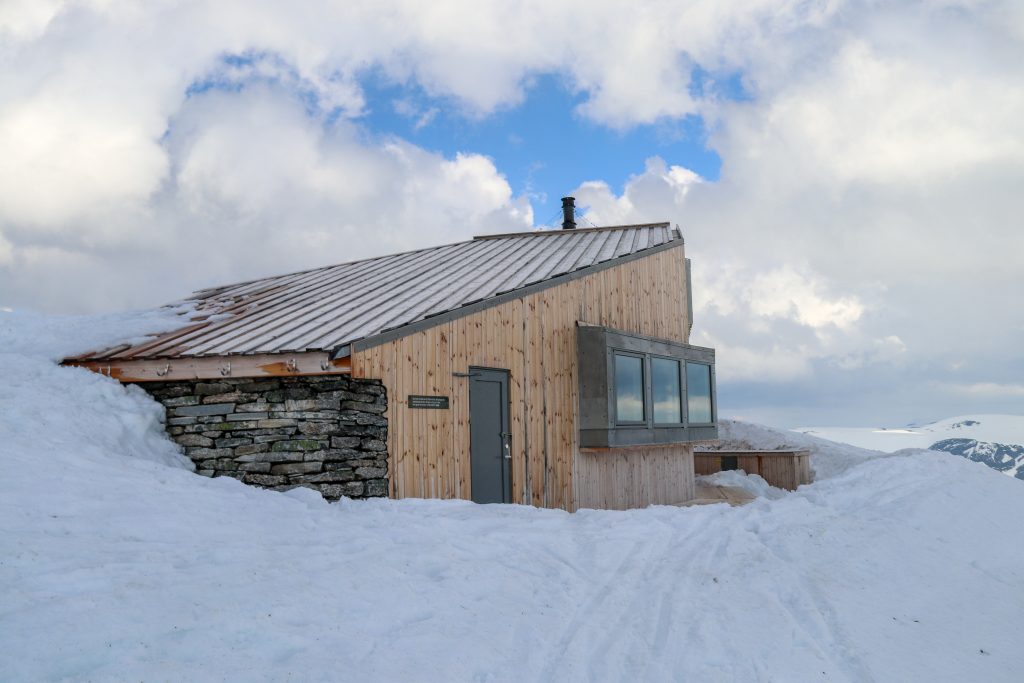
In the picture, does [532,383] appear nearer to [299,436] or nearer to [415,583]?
[299,436]

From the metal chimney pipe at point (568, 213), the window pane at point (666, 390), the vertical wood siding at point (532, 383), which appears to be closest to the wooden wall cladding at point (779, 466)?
the vertical wood siding at point (532, 383)

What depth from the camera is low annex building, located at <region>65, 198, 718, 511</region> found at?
8.90m

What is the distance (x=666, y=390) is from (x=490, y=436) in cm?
487

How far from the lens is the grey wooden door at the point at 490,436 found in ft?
34.3

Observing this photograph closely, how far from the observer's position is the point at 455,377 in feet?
33.3

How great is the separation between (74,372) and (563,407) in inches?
274

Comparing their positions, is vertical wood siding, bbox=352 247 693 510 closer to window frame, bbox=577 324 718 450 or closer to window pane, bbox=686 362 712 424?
window frame, bbox=577 324 718 450

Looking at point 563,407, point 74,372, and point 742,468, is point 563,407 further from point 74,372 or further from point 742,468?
point 742,468

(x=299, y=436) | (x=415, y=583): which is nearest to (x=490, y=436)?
(x=299, y=436)

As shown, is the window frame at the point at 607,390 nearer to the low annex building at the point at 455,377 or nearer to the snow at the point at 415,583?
the low annex building at the point at 455,377

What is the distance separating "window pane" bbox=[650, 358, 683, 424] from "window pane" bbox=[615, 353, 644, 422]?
0.47 metres

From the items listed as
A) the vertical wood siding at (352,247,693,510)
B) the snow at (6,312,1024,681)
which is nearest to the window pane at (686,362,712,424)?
the vertical wood siding at (352,247,693,510)

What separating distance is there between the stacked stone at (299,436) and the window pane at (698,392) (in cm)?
799

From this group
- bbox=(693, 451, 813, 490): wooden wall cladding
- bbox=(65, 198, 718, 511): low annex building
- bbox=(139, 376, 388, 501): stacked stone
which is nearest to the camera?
bbox=(139, 376, 388, 501): stacked stone
